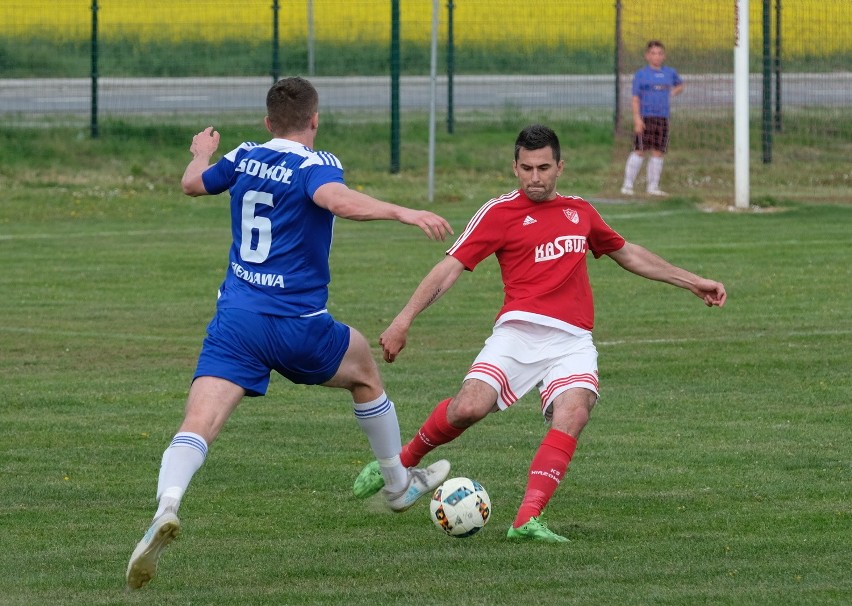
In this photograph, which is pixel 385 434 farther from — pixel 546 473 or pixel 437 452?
pixel 437 452

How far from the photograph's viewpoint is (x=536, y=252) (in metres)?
6.91

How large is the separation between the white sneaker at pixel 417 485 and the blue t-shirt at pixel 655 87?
15.0m

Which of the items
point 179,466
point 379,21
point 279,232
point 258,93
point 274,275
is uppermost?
point 379,21

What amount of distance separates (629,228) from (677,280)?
11452mm

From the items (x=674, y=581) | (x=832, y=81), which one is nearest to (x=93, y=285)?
(x=674, y=581)

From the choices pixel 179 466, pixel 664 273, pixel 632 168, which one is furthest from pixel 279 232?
pixel 632 168

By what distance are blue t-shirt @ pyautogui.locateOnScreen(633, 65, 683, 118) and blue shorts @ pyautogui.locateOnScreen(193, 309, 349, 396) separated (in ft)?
51.4

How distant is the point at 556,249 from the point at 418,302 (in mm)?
707

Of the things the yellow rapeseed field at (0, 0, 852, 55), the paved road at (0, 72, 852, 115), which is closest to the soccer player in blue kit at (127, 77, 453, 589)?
the yellow rapeseed field at (0, 0, 852, 55)

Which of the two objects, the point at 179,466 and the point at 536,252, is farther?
the point at 536,252

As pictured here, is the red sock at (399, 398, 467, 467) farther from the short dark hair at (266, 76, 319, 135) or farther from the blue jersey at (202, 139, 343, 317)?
the short dark hair at (266, 76, 319, 135)

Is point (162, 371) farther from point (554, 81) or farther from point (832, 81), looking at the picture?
point (554, 81)

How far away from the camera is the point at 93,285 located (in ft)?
49.0

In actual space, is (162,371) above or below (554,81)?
below
